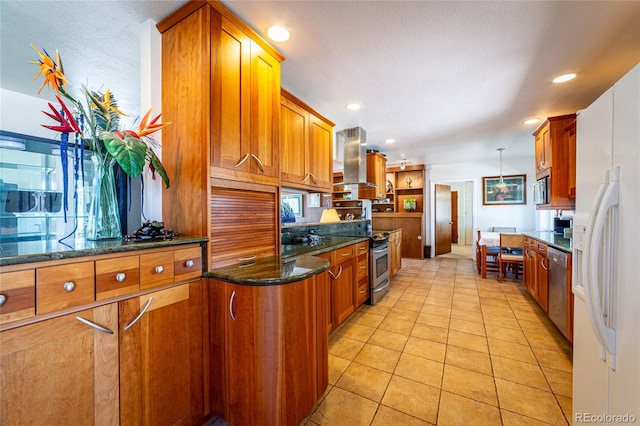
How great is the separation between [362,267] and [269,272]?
1.74 metres

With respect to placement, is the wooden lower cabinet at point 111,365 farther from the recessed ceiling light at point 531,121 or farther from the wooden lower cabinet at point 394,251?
Answer: the recessed ceiling light at point 531,121

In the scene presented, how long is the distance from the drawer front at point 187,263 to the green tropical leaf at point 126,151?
44 cm

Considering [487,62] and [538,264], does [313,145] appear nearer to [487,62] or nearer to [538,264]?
[487,62]

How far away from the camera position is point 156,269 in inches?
44.5

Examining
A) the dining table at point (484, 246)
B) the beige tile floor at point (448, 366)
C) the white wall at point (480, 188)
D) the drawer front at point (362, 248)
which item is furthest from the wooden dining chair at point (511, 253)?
the drawer front at point (362, 248)

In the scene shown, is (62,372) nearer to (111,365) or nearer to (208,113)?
(111,365)

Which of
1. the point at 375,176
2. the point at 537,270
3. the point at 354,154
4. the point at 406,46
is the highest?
the point at 406,46

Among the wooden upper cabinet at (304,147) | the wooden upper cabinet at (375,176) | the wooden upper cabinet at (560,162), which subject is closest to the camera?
the wooden upper cabinet at (304,147)

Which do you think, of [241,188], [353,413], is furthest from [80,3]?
[353,413]

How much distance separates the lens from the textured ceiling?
1444 mm

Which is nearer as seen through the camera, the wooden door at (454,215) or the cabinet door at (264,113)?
the cabinet door at (264,113)

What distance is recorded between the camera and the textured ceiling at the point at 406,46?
1.44 meters

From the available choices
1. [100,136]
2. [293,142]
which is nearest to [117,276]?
[100,136]

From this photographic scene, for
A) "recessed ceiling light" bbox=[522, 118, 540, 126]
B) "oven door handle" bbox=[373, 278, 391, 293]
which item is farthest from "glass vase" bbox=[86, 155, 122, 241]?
"recessed ceiling light" bbox=[522, 118, 540, 126]
